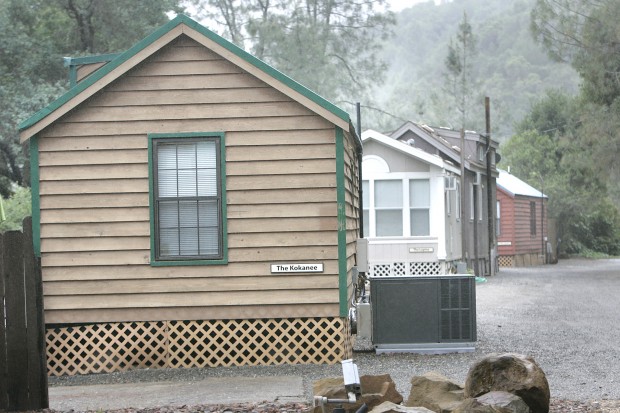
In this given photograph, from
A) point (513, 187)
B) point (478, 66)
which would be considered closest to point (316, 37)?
point (513, 187)

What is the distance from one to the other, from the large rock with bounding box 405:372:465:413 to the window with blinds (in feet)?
Answer: 15.5

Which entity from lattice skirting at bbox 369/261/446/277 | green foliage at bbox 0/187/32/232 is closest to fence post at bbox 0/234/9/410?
green foliage at bbox 0/187/32/232

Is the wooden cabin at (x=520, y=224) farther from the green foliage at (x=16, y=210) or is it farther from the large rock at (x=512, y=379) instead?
the large rock at (x=512, y=379)

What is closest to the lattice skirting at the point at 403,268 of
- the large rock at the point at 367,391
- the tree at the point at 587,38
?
the tree at the point at 587,38

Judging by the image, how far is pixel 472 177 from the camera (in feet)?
112

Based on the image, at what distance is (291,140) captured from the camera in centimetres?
1227

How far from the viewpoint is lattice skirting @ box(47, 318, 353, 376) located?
12305 mm

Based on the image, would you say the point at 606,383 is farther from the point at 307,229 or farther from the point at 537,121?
the point at 537,121

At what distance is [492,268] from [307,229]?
2478 cm

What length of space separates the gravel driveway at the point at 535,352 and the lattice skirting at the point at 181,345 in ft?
0.77

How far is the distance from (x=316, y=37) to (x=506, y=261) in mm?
14271

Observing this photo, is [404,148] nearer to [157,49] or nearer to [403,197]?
[403,197]

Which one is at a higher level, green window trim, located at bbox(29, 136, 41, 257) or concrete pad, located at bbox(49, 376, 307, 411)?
green window trim, located at bbox(29, 136, 41, 257)

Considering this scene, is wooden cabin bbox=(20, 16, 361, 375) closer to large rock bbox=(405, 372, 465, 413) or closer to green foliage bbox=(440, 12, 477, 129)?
large rock bbox=(405, 372, 465, 413)
